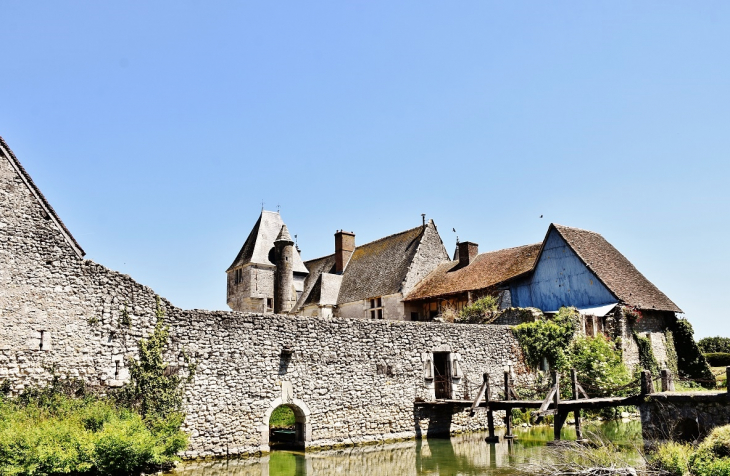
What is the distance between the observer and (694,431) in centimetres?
1223

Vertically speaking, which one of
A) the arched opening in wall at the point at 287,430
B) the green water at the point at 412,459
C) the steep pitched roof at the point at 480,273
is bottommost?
the green water at the point at 412,459

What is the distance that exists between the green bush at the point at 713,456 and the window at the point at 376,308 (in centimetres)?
1941

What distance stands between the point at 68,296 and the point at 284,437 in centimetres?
725

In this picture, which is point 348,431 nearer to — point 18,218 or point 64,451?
point 64,451

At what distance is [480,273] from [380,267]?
5946 millimetres

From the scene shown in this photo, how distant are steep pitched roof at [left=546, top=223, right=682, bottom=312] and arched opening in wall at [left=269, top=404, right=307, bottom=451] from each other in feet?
41.7

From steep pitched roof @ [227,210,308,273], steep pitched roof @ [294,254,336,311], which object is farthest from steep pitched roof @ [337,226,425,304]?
steep pitched roof @ [227,210,308,273]

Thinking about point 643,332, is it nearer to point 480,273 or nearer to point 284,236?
point 480,273

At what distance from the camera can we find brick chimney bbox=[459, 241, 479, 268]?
93.8ft

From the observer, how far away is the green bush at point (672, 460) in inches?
391

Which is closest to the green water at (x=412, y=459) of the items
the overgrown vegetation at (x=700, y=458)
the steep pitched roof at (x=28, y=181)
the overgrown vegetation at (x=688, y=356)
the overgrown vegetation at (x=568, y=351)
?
the overgrown vegetation at (x=700, y=458)

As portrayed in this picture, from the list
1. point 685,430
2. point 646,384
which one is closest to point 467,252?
point 646,384

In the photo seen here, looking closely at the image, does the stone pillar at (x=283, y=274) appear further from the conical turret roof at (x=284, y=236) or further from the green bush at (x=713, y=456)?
the green bush at (x=713, y=456)

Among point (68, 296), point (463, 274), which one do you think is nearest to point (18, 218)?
point (68, 296)
